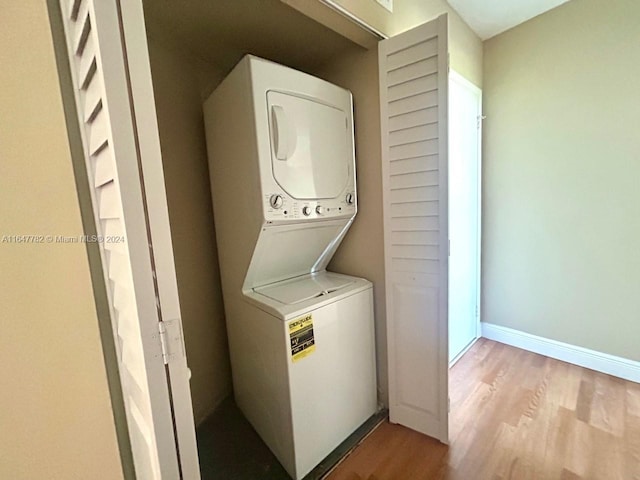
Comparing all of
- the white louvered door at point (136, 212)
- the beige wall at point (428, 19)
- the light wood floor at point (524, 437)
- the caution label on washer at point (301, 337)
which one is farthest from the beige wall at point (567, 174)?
the white louvered door at point (136, 212)

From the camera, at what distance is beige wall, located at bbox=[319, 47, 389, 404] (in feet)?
5.23

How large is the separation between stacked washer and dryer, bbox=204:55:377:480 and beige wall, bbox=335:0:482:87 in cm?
36

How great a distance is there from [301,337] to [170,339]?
2.48 ft

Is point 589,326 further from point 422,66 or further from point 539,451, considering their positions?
point 422,66

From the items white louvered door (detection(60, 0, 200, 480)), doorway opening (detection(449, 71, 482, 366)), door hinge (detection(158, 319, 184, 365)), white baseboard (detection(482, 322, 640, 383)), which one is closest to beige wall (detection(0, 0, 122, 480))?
white louvered door (detection(60, 0, 200, 480))

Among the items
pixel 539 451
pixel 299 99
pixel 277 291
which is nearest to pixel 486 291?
pixel 539 451

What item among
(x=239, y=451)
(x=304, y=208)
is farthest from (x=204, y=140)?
(x=239, y=451)

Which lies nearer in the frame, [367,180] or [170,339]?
[170,339]

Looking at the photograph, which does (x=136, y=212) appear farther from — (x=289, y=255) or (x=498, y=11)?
(x=498, y=11)

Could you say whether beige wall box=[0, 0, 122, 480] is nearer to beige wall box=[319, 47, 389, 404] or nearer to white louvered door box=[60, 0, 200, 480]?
white louvered door box=[60, 0, 200, 480]

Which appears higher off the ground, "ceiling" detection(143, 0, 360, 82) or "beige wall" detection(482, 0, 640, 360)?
"ceiling" detection(143, 0, 360, 82)

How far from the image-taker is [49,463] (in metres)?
0.74

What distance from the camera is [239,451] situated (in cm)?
157

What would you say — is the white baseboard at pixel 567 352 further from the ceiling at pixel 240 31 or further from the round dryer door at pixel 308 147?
the ceiling at pixel 240 31
